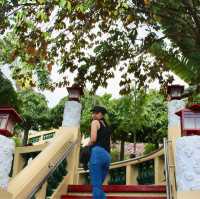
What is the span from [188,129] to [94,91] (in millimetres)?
5238

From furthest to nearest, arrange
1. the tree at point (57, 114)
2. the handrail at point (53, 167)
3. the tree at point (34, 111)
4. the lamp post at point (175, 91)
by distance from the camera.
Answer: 1. the tree at point (57, 114)
2. the tree at point (34, 111)
3. the lamp post at point (175, 91)
4. the handrail at point (53, 167)

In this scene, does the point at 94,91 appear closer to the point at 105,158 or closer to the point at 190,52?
the point at 190,52

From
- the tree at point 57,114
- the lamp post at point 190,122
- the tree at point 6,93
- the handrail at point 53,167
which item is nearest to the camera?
the lamp post at point 190,122

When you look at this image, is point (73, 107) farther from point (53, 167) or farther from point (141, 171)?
point (53, 167)

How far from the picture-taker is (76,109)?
9453 millimetres

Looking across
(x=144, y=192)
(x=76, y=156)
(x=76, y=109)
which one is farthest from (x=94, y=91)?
(x=144, y=192)

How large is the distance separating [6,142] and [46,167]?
6.35 feet

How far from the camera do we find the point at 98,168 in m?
6.39

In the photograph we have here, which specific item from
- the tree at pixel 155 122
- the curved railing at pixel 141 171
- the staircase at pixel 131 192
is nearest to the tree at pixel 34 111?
the tree at pixel 155 122

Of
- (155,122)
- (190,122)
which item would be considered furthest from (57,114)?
(190,122)

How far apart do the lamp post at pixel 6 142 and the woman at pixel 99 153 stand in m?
2.01

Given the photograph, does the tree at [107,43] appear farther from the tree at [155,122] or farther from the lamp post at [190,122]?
the tree at [155,122]

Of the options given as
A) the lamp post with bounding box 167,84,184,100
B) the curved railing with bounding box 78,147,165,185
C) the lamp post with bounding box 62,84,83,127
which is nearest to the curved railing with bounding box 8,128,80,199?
the lamp post with bounding box 62,84,83,127

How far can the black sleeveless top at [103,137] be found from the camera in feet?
21.6
